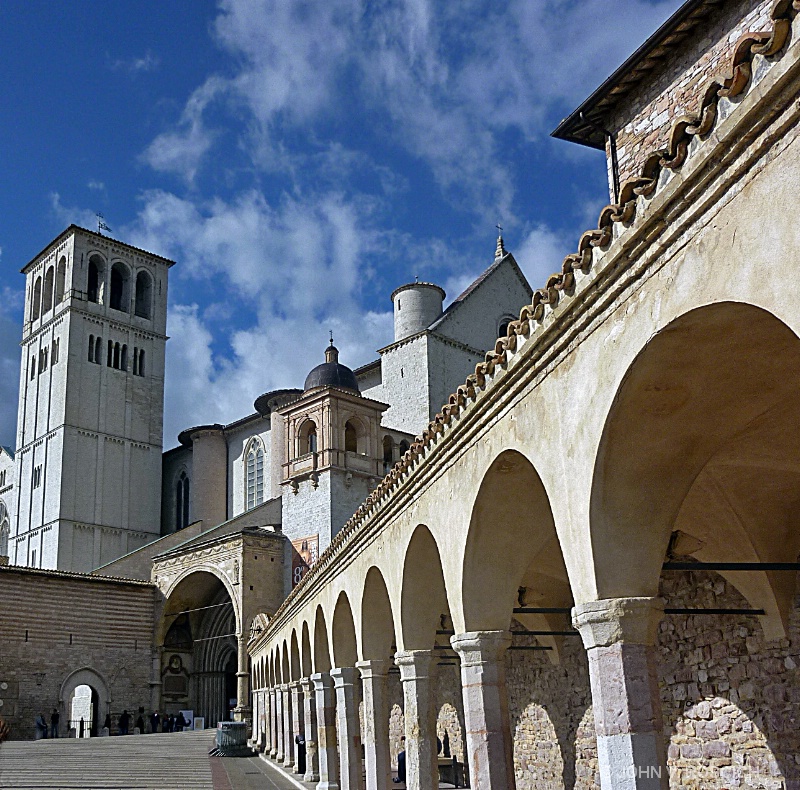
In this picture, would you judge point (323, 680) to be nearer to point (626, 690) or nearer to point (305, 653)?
point (305, 653)

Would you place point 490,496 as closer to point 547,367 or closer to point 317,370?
point 547,367

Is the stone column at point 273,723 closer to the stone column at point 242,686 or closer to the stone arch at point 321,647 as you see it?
the stone column at point 242,686

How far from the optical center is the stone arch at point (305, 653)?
837 inches

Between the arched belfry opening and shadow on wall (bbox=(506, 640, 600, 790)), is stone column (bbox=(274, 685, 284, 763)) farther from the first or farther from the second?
the arched belfry opening

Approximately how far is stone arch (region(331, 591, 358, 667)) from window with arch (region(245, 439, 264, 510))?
106 ft

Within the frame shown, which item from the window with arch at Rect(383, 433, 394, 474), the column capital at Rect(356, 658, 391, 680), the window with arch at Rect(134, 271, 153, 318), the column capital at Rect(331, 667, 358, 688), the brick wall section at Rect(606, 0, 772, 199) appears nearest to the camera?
the brick wall section at Rect(606, 0, 772, 199)

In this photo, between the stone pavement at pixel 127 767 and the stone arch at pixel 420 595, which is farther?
the stone pavement at pixel 127 767

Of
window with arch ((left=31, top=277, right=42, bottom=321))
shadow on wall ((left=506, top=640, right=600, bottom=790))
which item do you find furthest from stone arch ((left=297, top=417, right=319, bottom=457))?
Result: window with arch ((left=31, top=277, right=42, bottom=321))

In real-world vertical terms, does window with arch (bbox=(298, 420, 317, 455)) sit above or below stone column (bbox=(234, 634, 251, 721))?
above

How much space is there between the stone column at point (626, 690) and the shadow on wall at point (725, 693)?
4.34m

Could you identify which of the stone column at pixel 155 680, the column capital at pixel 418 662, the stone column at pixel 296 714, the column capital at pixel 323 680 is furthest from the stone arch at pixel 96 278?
the column capital at pixel 418 662

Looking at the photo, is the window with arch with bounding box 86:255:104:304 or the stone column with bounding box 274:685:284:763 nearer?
the stone column with bounding box 274:685:284:763

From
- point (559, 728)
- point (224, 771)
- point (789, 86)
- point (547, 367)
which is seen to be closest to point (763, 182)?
point (789, 86)

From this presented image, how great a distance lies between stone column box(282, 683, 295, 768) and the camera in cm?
2516
